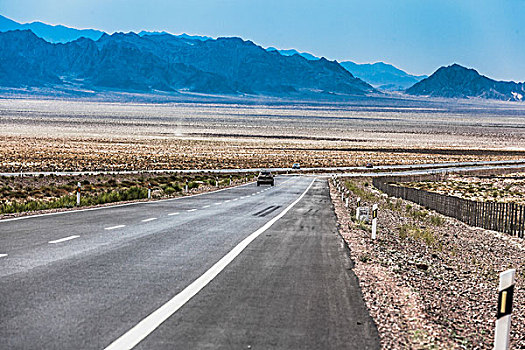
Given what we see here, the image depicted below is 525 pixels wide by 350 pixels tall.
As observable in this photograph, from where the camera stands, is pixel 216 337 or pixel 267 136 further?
pixel 267 136

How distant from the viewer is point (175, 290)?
8.96 m

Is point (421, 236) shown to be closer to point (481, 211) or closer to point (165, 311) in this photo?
point (481, 211)

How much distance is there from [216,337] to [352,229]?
1341 centimetres

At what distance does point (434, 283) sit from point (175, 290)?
4.73 metres

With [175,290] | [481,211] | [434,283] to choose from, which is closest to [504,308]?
[175,290]

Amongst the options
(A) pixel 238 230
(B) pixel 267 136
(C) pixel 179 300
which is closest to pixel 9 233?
(A) pixel 238 230

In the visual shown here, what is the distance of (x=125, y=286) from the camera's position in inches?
356

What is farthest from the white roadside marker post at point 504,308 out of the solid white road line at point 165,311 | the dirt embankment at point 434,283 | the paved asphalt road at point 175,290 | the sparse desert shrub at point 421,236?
the sparse desert shrub at point 421,236

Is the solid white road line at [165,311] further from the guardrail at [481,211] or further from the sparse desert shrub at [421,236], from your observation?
the guardrail at [481,211]

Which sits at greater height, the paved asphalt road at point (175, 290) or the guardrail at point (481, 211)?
the paved asphalt road at point (175, 290)

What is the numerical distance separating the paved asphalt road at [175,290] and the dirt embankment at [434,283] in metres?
0.38

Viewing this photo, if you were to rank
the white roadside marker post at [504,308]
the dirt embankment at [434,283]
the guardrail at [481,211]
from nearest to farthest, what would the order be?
the white roadside marker post at [504,308] → the dirt embankment at [434,283] → the guardrail at [481,211]

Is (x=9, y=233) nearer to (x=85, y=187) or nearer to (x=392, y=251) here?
(x=392, y=251)

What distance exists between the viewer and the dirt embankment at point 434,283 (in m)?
7.73
